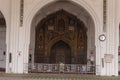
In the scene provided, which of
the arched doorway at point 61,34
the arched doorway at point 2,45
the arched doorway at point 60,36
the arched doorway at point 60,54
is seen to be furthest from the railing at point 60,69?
the arched doorway at point 2,45

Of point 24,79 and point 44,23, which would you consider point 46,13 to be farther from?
point 24,79

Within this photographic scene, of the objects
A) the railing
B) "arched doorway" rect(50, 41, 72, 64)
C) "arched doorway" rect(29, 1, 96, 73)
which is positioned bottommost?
the railing

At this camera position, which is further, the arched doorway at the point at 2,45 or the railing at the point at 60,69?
the arched doorway at the point at 2,45

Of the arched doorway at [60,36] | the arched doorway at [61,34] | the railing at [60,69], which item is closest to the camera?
the railing at [60,69]

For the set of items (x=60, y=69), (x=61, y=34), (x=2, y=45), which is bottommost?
(x=60, y=69)

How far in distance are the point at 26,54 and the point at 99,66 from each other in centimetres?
346

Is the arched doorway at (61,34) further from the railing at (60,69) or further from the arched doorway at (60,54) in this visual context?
the railing at (60,69)

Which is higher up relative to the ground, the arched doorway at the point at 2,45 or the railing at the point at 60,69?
the arched doorway at the point at 2,45

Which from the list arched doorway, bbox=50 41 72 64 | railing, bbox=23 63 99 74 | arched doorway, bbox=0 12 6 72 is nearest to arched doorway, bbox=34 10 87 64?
arched doorway, bbox=50 41 72 64

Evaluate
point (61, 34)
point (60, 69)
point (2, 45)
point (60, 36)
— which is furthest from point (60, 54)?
point (2, 45)

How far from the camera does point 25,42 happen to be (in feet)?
48.9

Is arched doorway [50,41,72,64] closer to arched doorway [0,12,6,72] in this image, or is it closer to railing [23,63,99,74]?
railing [23,63,99,74]

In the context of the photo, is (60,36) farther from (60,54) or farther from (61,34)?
(60,54)

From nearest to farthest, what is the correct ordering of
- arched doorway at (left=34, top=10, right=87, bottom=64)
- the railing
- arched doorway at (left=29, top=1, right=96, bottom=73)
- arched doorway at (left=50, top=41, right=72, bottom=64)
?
the railing → arched doorway at (left=29, top=1, right=96, bottom=73) → arched doorway at (left=34, top=10, right=87, bottom=64) → arched doorway at (left=50, top=41, right=72, bottom=64)
